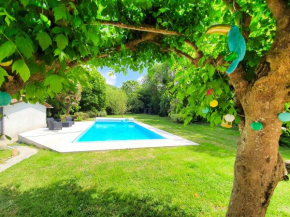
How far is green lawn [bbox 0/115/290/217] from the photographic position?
9.26 ft

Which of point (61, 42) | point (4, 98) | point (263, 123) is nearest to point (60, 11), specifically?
point (61, 42)

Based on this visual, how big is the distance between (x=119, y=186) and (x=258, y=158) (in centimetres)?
318

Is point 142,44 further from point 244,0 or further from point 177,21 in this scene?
point 244,0

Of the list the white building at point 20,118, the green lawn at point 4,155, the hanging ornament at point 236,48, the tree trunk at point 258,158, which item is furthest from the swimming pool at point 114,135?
the hanging ornament at point 236,48

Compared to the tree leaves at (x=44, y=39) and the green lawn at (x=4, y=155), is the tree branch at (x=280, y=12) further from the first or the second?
Result: the green lawn at (x=4, y=155)

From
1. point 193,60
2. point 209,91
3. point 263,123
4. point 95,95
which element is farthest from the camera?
point 95,95

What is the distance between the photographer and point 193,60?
7.32 ft

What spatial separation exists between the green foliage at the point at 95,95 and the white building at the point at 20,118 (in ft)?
32.2

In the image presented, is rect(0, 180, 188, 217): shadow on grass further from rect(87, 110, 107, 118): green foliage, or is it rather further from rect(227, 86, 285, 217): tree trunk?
rect(87, 110, 107, 118): green foliage

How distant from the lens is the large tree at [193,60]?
0.88 metres

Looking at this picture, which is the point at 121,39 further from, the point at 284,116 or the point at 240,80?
the point at 284,116

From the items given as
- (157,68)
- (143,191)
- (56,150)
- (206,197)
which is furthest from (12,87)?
(157,68)

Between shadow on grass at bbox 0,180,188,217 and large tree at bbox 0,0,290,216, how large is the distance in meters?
1.74

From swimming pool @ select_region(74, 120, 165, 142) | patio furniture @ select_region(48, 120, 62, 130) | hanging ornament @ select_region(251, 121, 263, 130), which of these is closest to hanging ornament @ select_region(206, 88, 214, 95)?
hanging ornament @ select_region(251, 121, 263, 130)
